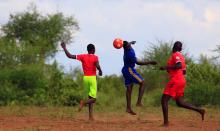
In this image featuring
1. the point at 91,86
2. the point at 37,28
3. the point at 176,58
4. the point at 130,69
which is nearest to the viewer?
the point at 176,58

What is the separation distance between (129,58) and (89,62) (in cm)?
96

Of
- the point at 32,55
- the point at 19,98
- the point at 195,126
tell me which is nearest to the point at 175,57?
the point at 195,126

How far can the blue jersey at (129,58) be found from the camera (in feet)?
45.8

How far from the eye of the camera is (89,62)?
14.3 meters

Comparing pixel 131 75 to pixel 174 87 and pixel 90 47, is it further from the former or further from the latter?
pixel 174 87

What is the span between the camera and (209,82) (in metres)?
25.6

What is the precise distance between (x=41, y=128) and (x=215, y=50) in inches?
768

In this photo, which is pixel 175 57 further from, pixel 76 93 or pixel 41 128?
pixel 76 93

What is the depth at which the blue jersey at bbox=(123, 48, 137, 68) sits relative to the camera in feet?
45.8

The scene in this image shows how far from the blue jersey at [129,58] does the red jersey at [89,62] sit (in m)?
0.72

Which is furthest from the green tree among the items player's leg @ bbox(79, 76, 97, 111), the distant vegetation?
player's leg @ bbox(79, 76, 97, 111)

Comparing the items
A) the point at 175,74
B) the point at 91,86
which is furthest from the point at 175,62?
the point at 91,86

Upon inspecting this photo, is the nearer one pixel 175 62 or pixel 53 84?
pixel 175 62

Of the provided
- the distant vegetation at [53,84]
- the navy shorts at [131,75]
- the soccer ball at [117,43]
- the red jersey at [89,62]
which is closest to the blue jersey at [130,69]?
the navy shorts at [131,75]
